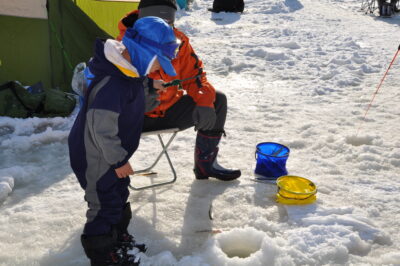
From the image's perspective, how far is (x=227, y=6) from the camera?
510 inches

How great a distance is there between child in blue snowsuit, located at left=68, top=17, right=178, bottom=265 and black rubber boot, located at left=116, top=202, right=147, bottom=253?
60mm

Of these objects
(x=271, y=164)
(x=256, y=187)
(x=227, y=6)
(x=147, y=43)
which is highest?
(x=147, y=43)

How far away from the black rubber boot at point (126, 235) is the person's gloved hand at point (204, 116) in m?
→ 0.82

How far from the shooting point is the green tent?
5.17 meters

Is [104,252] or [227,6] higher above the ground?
[104,252]

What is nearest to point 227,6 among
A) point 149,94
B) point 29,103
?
point 29,103

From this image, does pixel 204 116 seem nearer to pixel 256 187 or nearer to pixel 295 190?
pixel 256 187

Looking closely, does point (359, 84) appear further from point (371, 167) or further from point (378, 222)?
point (378, 222)

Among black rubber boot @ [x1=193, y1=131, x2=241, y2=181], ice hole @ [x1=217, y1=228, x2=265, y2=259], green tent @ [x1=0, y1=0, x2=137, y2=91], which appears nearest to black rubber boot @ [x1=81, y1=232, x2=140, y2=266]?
ice hole @ [x1=217, y1=228, x2=265, y2=259]

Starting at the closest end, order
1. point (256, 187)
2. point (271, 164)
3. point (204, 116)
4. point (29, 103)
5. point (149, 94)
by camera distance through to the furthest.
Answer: point (149, 94)
point (204, 116)
point (256, 187)
point (271, 164)
point (29, 103)

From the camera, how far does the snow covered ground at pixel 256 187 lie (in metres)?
2.68

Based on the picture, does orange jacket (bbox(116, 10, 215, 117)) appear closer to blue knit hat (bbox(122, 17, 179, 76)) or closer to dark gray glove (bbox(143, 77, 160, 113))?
dark gray glove (bbox(143, 77, 160, 113))

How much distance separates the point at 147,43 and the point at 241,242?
1416 mm

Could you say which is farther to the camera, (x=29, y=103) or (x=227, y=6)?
(x=227, y=6)
